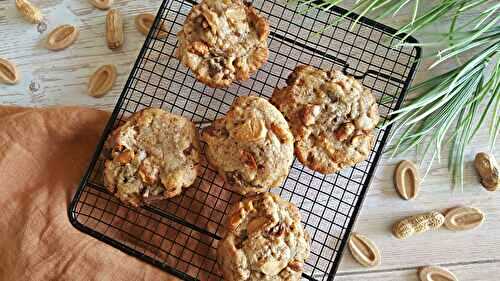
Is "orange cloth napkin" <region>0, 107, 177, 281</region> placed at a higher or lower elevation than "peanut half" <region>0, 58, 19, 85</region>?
lower

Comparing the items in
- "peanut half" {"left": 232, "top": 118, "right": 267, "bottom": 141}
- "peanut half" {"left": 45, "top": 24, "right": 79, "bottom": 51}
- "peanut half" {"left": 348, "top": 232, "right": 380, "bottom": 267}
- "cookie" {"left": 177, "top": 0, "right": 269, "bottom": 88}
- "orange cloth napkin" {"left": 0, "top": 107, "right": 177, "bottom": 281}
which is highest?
"cookie" {"left": 177, "top": 0, "right": 269, "bottom": 88}

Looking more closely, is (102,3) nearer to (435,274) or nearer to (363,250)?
(363,250)

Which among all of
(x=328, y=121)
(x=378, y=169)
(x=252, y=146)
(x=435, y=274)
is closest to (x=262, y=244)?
(x=252, y=146)

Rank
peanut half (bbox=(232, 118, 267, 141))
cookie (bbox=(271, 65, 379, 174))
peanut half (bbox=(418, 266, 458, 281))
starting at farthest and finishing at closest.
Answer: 1. peanut half (bbox=(418, 266, 458, 281))
2. cookie (bbox=(271, 65, 379, 174))
3. peanut half (bbox=(232, 118, 267, 141))

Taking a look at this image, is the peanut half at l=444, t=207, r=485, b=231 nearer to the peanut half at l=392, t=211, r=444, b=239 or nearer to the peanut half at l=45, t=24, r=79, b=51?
the peanut half at l=392, t=211, r=444, b=239

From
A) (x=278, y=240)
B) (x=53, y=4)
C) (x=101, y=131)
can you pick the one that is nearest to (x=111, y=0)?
(x=53, y=4)

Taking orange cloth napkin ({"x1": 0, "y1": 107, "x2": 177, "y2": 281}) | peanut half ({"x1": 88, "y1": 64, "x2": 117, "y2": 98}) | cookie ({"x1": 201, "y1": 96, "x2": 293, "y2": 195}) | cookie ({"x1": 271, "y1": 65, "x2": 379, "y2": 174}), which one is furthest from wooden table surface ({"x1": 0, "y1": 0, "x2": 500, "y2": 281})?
cookie ({"x1": 201, "y1": 96, "x2": 293, "y2": 195})

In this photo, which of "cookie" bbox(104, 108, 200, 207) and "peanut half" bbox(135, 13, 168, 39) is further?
"peanut half" bbox(135, 13, 168, 39)

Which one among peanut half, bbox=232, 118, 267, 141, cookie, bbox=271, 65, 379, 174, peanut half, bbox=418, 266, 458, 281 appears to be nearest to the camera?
peanut half, bbox=232, 118, 267, 141
